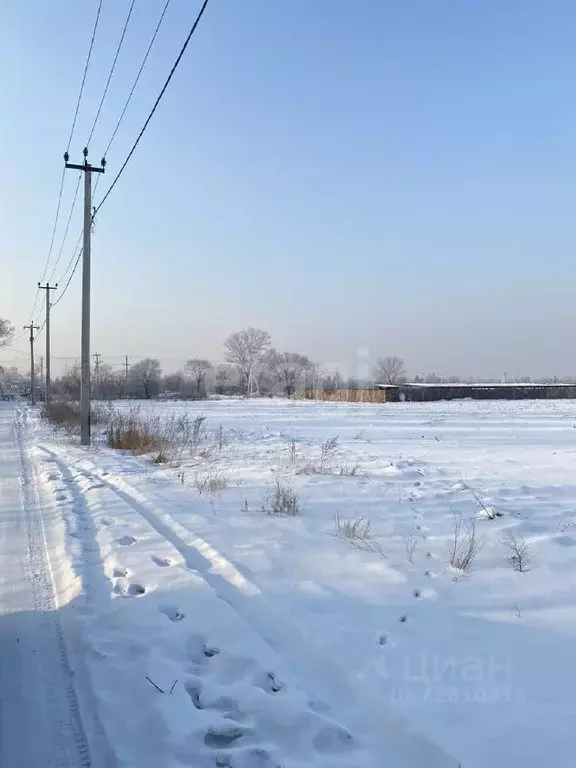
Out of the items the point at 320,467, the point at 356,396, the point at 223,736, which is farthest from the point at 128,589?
the point at 356,396

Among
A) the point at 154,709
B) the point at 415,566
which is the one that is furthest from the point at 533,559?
the point at 154,709

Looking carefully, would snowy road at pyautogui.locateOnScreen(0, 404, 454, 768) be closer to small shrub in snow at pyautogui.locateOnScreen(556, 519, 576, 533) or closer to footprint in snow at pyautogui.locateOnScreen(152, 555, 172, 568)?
footprint in snow at pyautogui.locateOnScreen(152, 555, 172, 568)

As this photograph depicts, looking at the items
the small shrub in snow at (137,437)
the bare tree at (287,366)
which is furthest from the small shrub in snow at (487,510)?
the bare tree at (287,366)

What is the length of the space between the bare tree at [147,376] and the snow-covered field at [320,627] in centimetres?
9218

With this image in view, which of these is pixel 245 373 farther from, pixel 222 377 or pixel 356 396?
pixel 356 396

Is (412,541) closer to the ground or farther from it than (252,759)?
farther from it

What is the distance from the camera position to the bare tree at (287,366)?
115000mm

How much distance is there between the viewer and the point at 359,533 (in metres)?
6.34

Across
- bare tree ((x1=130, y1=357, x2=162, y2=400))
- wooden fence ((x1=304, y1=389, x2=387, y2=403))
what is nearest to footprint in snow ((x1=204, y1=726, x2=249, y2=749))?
wooden fence ((x1=304, y1=389, x2=387, y2=403))

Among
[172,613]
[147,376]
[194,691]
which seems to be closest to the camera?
[194,691]

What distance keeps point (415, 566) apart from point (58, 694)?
329cm

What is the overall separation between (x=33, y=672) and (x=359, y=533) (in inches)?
145

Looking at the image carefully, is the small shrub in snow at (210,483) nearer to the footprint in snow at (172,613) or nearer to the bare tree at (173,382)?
the footprint in snow at (172,613)

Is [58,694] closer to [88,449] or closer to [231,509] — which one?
[231,509]
